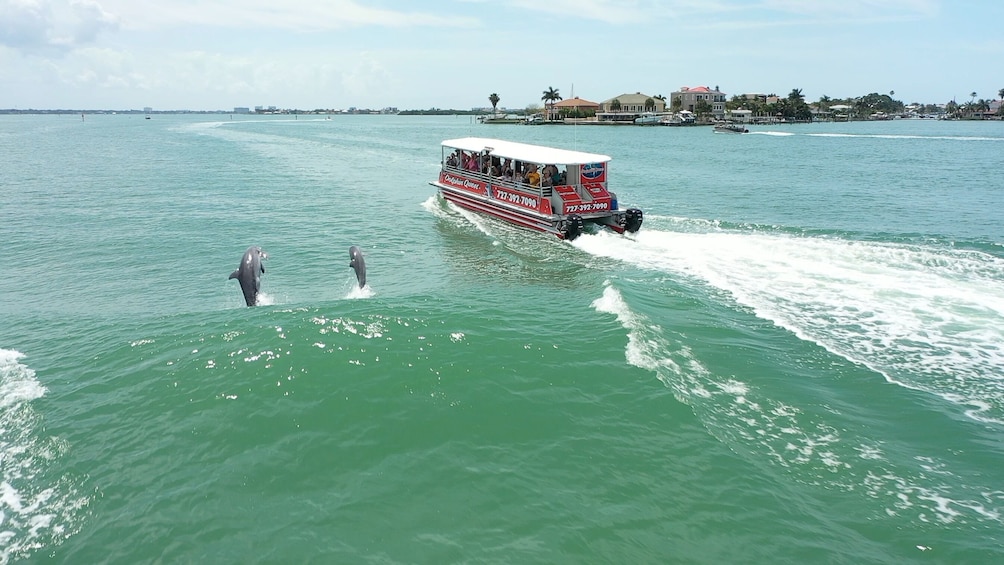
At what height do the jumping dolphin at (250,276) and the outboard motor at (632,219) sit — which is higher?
the outboard motor at (632,219)

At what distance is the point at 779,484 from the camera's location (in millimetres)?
8734

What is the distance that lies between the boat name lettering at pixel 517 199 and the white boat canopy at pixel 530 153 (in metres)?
1.58

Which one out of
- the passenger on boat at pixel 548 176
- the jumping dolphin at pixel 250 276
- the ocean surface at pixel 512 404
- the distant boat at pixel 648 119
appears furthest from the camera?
the distant boat at pixel 648 119

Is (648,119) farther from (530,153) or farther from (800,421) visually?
(800,421)

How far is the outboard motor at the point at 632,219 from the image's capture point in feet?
80.4

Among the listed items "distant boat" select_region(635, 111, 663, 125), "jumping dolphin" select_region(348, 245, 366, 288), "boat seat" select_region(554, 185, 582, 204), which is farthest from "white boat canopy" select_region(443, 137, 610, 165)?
"distant boat" select_region(635, 111, 663, 125)

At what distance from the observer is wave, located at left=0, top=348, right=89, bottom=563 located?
7668 mm

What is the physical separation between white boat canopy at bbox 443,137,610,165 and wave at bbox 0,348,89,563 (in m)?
18.8

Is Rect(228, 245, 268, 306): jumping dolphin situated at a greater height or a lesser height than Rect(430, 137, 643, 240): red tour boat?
lesser

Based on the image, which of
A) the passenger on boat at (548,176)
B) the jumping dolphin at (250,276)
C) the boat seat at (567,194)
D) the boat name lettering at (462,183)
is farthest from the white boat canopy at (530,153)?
the jumping dolphin at (250,276)

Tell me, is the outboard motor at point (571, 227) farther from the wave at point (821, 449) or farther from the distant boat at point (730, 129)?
the distant boat at point (730, 129)

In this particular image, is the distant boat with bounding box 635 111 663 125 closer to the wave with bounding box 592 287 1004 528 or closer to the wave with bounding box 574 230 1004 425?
the wave with bounding box 574 230 1004 425

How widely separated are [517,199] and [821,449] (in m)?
18.7

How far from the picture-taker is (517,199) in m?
26.7
